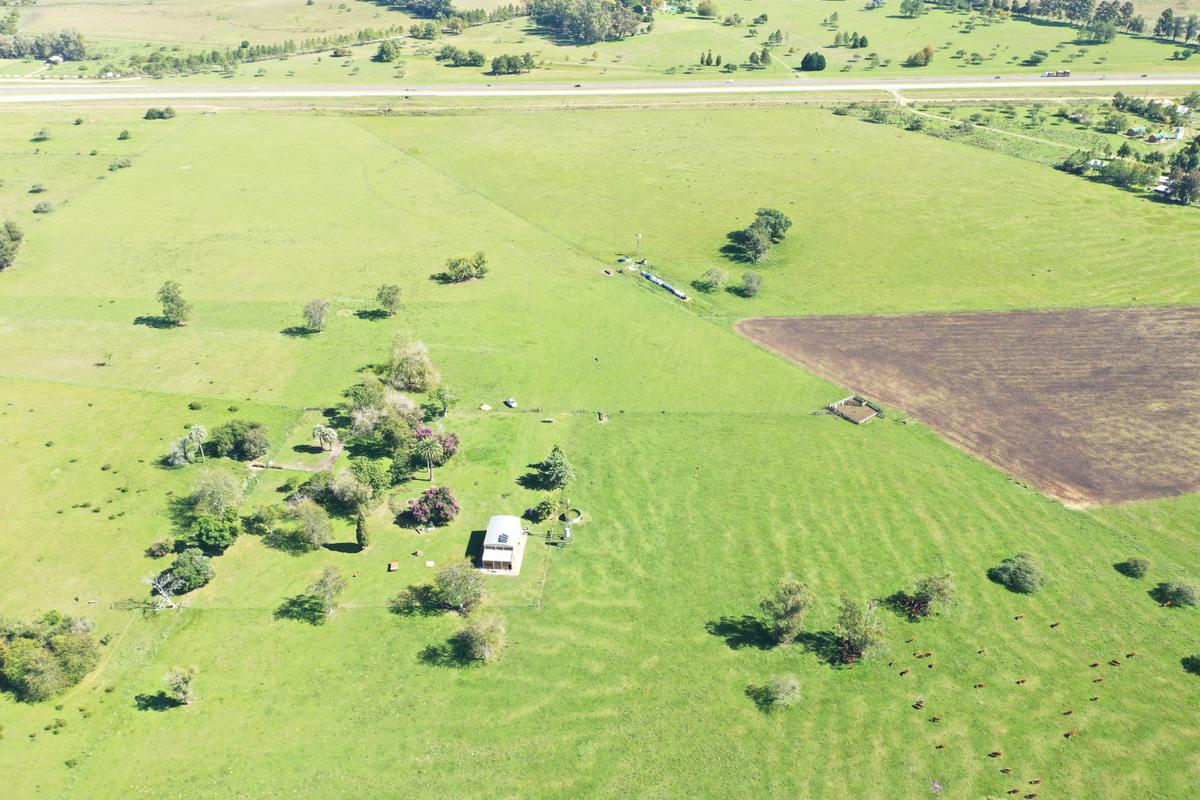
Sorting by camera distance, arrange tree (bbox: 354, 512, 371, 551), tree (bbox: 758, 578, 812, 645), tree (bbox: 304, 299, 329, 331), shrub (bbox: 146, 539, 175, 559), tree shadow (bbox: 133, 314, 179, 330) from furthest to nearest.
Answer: tree shadow (bbox: 133, 314, 179, 330) → tree (bbox: 304, 299, 329, 331) → tree (bbox: 354, 512, 371, 551) → shrub (bbox: 146, 539, 175, 559) → tree (bbox: 758, 578, 812, 645)

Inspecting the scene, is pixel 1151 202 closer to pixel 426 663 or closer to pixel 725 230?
pixel 725 230

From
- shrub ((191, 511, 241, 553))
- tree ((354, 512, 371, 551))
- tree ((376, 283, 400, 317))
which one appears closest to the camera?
shrub ((191, 511, 241, 553))

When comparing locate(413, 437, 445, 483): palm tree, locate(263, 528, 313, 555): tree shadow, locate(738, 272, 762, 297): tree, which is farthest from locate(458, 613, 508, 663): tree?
locate(738, 272, 762, 297): tree

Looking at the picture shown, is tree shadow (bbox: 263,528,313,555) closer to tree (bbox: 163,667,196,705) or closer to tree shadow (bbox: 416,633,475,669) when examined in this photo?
tree (bbox: 163,667,196,705)

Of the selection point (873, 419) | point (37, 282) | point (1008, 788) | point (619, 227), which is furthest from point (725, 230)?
point (37, 282)

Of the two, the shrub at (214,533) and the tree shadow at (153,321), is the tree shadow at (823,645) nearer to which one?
the shrub at (214,533)

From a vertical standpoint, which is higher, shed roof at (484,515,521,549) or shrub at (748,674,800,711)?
shed roof at (484,515,521,549)

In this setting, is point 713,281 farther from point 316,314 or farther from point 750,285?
point 316,314
